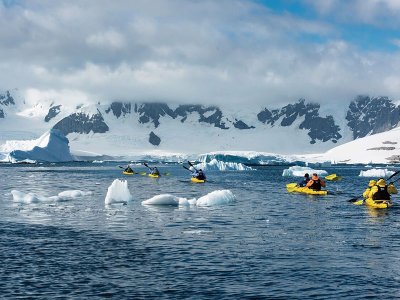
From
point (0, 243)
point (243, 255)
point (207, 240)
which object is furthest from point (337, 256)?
point (0, 243)

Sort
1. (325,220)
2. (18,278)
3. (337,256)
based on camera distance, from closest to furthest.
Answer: (18,278) < (337,256) < (325,220)

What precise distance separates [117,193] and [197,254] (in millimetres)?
21942

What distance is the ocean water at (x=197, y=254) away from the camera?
1725 centimetres

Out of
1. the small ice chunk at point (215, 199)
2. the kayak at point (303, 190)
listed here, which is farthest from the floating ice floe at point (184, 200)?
the kayak at point (303, 190)

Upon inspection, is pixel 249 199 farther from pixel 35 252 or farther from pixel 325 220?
pixel 35 252

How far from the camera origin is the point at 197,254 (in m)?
22.5

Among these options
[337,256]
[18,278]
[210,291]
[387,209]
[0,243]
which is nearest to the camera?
[210,291]

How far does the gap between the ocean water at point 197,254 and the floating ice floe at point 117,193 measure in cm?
460

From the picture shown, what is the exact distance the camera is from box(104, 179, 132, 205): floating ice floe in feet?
140

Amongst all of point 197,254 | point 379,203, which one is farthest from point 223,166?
point 197,254

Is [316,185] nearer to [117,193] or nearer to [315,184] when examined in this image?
[315,184]

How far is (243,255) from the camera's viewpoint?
878 inches

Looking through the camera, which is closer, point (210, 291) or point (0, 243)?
point (210, 291)

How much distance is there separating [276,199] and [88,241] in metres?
27.7
